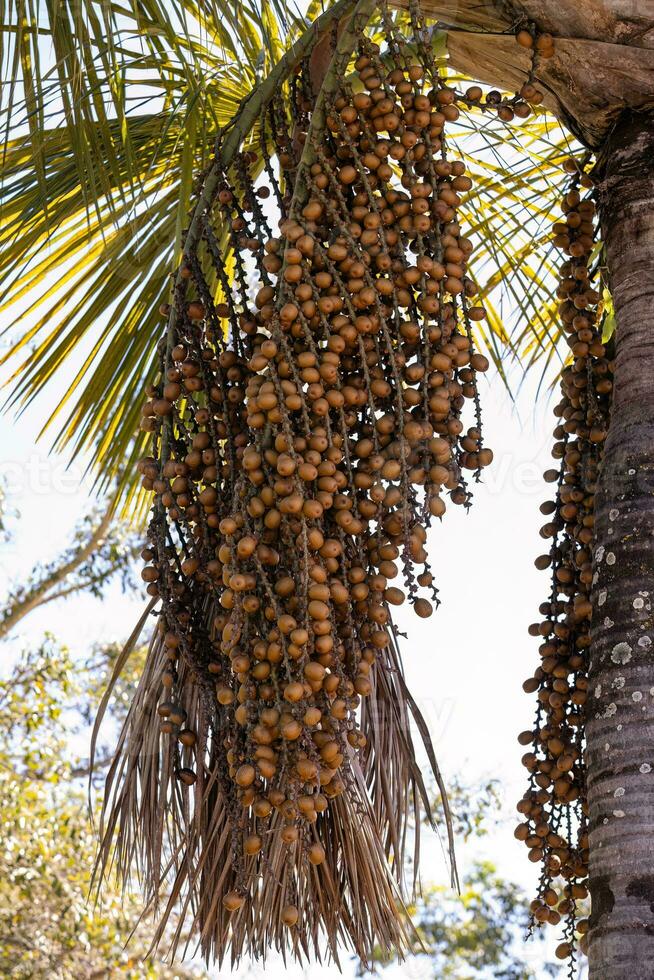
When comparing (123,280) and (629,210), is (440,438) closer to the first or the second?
(629,210)

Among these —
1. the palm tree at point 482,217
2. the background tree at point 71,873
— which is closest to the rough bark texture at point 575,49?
the palm tree at point 482,217

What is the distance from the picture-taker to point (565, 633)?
7.05 feet

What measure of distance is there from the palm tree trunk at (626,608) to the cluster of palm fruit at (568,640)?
0.16m

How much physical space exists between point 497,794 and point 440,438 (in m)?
7.33

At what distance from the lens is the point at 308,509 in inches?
70.5

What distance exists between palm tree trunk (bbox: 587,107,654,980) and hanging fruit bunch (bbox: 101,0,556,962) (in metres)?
0.25

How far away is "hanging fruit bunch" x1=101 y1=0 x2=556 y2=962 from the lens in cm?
Answer: 179

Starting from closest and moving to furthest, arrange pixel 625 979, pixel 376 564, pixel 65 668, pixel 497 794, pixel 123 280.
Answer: pixel 625 979
pixel 376 564
pixel 123 280
pixel 65 668
pixel 497 794

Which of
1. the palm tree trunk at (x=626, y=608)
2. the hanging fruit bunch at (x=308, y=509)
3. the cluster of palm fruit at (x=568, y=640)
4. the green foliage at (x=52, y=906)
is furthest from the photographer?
the green foliage at (x=52, y=906)

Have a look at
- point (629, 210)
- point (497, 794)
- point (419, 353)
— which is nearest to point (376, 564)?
point (419, 353)

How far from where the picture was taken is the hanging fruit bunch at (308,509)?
179 centimetres

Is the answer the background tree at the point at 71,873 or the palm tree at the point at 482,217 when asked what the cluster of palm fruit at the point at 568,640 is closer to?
the palm tree at the point at 482,217

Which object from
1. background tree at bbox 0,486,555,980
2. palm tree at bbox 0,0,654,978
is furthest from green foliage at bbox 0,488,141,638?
palm tree at bbox 0,0,654,978

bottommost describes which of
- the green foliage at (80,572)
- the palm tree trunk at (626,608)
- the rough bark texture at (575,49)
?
the palm tree trunk at (626,608)
